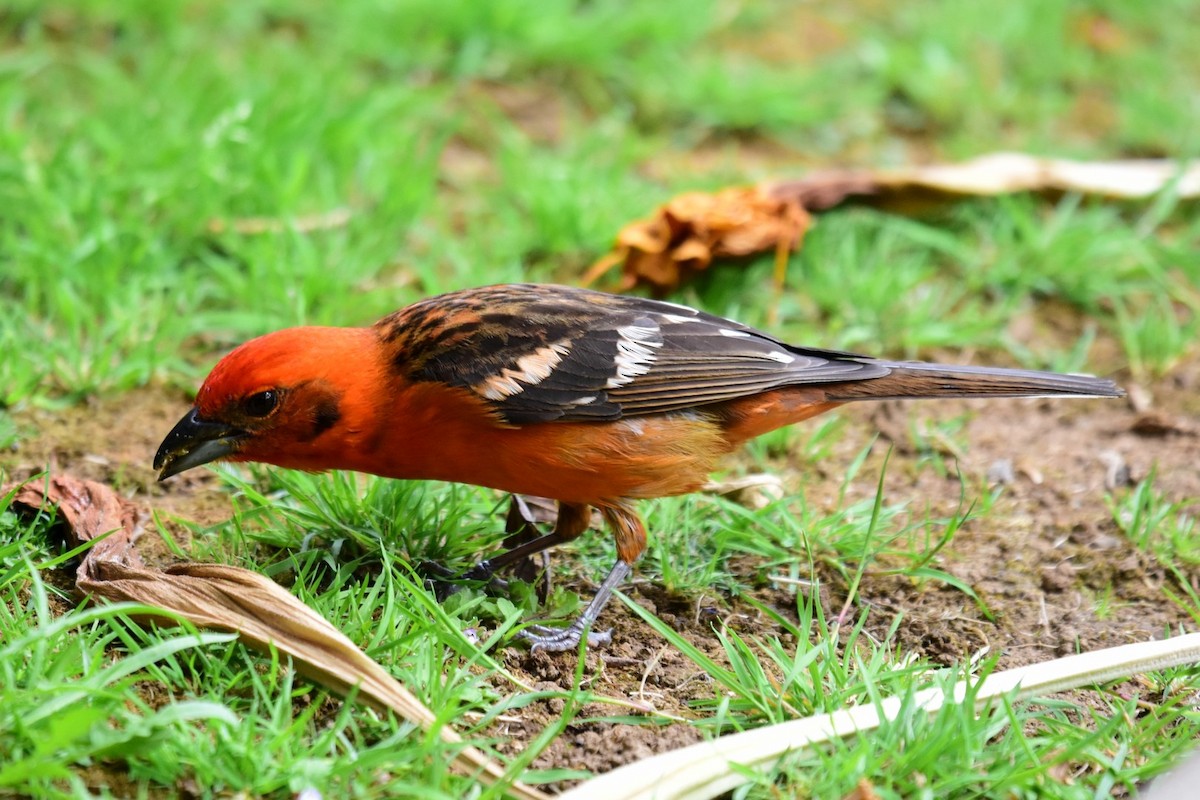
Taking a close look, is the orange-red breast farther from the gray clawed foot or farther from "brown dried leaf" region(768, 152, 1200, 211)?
"brown dried leaf" region(768, 152, 1200, 211)

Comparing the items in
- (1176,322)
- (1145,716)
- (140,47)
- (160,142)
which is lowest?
(1145,716)

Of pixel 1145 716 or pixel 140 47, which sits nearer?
pixel 1145 716

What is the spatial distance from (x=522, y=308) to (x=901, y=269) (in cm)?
252

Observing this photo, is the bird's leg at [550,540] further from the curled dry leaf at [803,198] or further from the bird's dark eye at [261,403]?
the curled dry leaf at [803,198]

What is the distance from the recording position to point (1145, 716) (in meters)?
3.60

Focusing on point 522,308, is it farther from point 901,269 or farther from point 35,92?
point 35,92

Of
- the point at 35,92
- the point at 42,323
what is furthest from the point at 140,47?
the point at 42,323

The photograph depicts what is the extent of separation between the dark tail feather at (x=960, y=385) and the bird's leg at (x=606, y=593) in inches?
34.4

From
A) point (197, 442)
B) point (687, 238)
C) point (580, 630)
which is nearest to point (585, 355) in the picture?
point (580, 630)

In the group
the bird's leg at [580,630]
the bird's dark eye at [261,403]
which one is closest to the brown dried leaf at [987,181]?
the bird's leg at [580,630]

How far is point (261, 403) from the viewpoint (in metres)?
3.84

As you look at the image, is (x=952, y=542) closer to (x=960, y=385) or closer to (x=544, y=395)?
(x=960, y=385)

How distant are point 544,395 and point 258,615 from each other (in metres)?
A: 1.12

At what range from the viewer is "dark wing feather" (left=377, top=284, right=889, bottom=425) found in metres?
3.97
